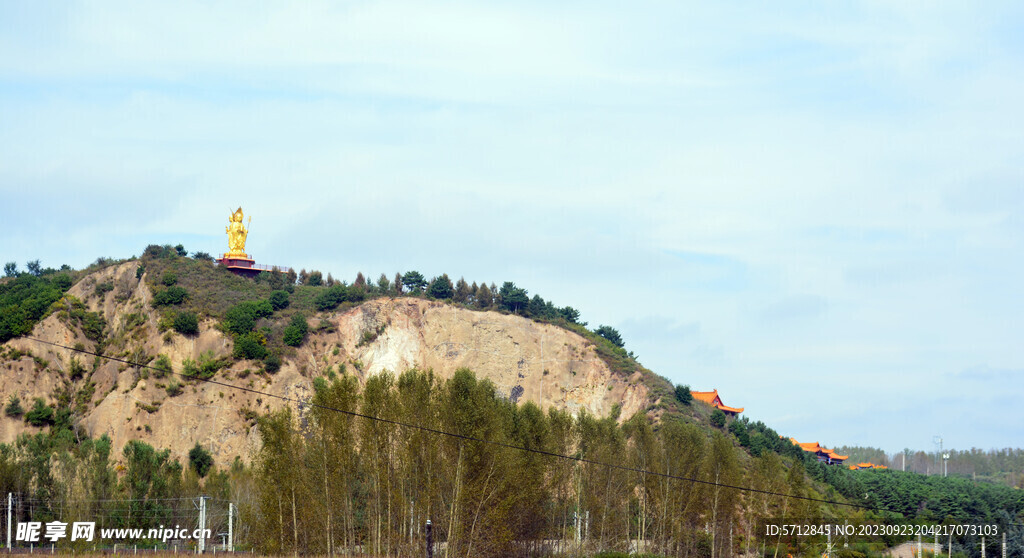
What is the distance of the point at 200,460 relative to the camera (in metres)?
86.2

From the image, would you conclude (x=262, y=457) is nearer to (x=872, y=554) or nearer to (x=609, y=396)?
(x=872, y=554)

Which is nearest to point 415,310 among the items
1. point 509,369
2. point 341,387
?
point 509,369

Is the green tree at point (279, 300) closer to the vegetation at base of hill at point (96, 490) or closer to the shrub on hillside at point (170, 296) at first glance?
the shrub on hillside at point (170, 296)

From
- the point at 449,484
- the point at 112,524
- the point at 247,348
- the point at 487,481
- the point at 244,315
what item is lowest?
the point at 112,524

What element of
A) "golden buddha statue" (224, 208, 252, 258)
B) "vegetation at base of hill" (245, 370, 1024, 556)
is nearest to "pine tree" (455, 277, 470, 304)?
"golden buddha statue" (224, 208, 252, 258)

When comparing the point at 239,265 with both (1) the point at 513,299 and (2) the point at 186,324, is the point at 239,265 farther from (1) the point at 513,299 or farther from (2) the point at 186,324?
(1) the point at 513,299

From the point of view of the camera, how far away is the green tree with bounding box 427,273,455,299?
11844cm

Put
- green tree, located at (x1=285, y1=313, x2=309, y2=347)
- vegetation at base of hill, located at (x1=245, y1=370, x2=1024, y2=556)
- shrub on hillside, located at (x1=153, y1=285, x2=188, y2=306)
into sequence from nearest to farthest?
1. vegetation at base of hill, located at (x1=245, y1=370, x2=1024, y2=556)
2. shrub on hillside, located at (x1=153, y1=285, x2=188, y2=306)
3. green tree, located at (x1=285, y1=313, x2=309, y2=347)

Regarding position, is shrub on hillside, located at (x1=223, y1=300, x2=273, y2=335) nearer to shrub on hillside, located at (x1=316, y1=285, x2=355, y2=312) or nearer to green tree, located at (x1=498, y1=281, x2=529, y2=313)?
shrub on hillside, located at (x1=316, y1=285, x2=355, y2=312)

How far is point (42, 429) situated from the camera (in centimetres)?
8950

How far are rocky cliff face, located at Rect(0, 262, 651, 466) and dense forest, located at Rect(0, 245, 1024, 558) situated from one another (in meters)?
1.23

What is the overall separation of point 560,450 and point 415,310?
170 feet

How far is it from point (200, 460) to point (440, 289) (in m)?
41.2

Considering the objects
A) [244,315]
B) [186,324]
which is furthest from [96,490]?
[244,315]
